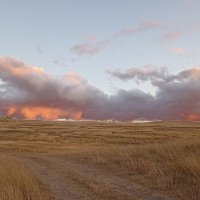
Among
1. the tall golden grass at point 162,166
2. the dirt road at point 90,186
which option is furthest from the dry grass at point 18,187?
the tall golden grass at point 162,166

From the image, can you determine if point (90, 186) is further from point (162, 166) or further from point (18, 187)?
point (162, 166)

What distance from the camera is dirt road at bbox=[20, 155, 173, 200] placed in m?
13.9

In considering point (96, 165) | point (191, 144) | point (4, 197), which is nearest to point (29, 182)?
point (4, 197)

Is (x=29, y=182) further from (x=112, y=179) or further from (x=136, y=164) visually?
(x=136, y=164)

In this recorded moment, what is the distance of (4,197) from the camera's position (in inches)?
472

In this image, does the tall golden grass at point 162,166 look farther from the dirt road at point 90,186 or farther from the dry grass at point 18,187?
the dry grass at point 18,187

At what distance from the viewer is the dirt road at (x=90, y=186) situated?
13908 mm

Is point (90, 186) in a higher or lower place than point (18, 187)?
lower

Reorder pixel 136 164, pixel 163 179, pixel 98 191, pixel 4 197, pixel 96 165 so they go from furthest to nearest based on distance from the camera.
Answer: pixel 96 165 → pixel 136 164 → pixel 163 179 → pixel 98 191 → pixel 4 197

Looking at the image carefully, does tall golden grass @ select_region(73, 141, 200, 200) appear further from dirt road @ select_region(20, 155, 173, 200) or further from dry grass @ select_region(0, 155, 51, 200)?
dry grass @ select_region(0, 155, 51, 200)

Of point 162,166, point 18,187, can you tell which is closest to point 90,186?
point 18,187

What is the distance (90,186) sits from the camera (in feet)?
52.0

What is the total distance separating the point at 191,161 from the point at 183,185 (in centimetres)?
213

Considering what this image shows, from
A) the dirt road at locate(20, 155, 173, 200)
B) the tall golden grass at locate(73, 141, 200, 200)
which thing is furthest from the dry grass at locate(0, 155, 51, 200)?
the tall golden grass at locate(73, 141, 200, 200)
